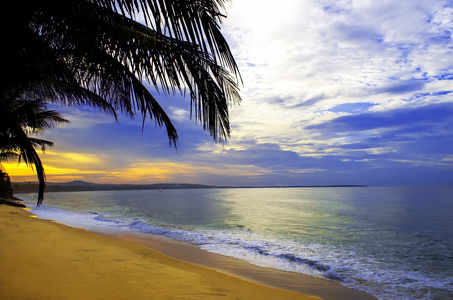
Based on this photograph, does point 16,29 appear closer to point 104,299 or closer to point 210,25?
point 210,25

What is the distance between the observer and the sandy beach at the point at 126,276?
13.1 feet

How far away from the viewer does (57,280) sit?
423 centimetres

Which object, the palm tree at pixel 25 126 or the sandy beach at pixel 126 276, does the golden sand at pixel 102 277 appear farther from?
the palm tree at pixel 25 126

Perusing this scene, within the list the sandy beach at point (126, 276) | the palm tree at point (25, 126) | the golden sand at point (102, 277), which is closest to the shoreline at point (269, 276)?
the sandy beach at point (126, 276)

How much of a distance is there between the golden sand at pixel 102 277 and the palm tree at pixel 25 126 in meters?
1.20

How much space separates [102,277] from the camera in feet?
15.5

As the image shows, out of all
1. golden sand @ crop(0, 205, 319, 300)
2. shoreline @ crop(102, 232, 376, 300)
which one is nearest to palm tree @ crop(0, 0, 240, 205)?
golden sand @ crop(0, 205, 319, 300)

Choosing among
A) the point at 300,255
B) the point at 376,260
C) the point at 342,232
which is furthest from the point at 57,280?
the point at 342,232

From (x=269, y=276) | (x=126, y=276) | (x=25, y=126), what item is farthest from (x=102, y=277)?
(x=25, y=126)

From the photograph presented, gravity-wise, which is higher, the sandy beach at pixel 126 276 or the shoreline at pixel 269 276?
the sandy beach at pixel 126 276

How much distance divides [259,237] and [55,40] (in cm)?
1106

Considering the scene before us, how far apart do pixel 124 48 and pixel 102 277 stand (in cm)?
399

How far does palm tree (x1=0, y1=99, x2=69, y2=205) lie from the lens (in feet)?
11.6

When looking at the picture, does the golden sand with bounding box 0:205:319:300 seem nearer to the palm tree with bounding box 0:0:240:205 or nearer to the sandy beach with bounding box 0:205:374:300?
the sandy beach with bounding box 0:205:374:300
